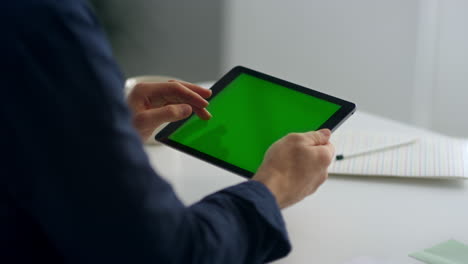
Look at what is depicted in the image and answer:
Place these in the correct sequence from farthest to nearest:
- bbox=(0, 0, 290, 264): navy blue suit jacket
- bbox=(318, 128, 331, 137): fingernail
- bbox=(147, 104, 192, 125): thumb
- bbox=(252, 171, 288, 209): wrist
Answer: bbox=(147, 104, 192, 125): thumb
bbox=(318, 128, 331, 137): fingernail
bbox=(252, 171, 288, 209): wrist
bbox=(0, 0, 290, 264): navy blue suit jacket

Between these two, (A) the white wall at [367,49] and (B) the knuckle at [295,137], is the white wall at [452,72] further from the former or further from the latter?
(B) the knuckle at [295,137]

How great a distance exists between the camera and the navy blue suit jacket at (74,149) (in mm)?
569

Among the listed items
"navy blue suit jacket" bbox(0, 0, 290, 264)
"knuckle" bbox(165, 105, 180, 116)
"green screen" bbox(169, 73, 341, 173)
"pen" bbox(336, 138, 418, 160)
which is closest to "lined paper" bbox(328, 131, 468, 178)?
"pen" bbox(336, 138, 418, 160)

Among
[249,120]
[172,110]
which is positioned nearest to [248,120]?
[249,120]

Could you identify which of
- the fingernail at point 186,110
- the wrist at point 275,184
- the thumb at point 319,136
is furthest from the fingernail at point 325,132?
the fingernail at point 186,110

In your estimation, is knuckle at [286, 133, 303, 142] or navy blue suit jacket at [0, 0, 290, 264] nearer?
navy blue suit jacket at [0, 0, 290, 264]

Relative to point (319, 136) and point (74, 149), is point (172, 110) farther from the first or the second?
point (74, 149)

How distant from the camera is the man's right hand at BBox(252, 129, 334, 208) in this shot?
778 millimetres

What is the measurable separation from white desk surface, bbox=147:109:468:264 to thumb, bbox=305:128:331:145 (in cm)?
16

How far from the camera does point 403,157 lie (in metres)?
1.16

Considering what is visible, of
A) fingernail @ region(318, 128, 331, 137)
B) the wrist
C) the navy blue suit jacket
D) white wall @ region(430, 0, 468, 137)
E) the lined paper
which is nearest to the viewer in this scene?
the navy blue suit jacket

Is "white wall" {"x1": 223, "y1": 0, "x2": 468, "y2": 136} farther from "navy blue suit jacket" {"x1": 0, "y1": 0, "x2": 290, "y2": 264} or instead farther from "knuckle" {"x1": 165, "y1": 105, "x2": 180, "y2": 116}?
"navy blue suit jacket" {"x1": 0, "y1": 0, "x2": 290, "y2": 264}

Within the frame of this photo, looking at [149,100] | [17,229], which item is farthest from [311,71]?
[17,229]

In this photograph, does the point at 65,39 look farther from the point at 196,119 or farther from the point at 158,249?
the point at 196,119
